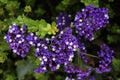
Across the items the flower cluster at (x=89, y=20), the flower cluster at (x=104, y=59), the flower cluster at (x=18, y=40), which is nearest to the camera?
the flower cluster at (x=18, y=40)

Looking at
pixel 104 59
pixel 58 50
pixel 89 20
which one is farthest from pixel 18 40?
pixel 104 59

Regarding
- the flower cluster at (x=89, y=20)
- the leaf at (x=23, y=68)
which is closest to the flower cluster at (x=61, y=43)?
the flower cluster at (x=89, y=20)

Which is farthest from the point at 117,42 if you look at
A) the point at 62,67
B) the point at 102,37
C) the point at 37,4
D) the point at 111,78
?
the point at 37,4

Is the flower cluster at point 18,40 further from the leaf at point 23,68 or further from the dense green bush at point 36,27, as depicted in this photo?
the leaf at point 23,68

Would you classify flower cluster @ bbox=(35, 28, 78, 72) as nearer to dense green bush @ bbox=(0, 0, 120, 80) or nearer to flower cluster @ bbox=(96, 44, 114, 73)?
dense green bush @ bbox=(0, 0, 120, 80)

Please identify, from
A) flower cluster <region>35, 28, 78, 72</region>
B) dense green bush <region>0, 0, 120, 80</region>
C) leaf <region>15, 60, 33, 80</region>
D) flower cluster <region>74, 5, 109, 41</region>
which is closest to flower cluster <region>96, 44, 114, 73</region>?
dense green bush <region>0, 0, 120, 80</region>
